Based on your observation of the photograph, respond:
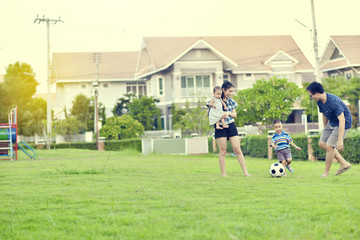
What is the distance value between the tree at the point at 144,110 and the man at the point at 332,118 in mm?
35906

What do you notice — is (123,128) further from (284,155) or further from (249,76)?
(284,155)

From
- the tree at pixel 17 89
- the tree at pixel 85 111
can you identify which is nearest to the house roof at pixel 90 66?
the tree at pixel 17 89

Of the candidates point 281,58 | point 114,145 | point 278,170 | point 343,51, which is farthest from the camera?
point 281,58

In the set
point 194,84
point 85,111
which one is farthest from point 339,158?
point 85,111

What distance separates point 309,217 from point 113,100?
51230 millimetres

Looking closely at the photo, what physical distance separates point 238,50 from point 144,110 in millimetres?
12150

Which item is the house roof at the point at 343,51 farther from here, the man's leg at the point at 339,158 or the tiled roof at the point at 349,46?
the man's leg at the point at 339,158

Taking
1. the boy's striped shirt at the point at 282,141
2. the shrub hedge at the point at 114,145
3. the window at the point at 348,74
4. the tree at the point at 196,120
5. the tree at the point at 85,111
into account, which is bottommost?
the shrub hedge at the point at 114,145

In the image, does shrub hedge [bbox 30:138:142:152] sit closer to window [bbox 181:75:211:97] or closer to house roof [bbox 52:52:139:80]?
window [bbox 181:75:211:97]

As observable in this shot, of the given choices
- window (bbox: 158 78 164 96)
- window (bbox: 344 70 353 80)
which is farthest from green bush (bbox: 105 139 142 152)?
window (bbox: 344 70 353 80)

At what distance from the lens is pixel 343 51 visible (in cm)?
5053

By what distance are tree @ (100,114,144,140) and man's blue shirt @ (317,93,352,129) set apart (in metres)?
33.0

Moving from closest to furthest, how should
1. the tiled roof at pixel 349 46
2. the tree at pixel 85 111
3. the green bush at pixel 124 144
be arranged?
the green bush at pixel 124 144
the tiled roof at pixel 349 46
the tree at pixel 85 111

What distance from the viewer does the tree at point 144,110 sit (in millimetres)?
46469
